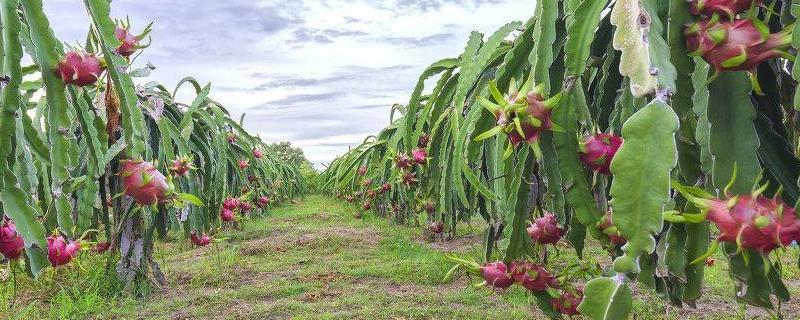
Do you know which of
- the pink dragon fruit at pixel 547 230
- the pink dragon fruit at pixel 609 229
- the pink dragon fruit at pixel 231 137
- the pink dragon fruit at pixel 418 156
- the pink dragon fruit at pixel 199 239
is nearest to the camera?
the pink dragon fruit at pixel 609 229

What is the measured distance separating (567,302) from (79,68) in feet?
3.98

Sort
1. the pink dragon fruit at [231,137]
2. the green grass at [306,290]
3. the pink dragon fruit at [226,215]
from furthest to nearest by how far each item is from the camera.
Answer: the pink dragon fruit at [231,137] → the pink dragon fruit at [226,215] → the green grass at [306,290]

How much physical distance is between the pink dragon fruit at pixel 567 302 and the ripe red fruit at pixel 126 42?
1365mm

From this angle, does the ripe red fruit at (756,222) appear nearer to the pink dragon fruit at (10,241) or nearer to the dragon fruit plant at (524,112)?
the dragon fruit plant at (524,112)

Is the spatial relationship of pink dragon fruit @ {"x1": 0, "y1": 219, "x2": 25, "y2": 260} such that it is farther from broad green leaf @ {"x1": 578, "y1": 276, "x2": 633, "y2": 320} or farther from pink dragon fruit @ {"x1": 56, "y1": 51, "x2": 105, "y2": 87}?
broad green leaf @ {"x1": 578, "y1": 276, "x2": 633, "y2": 320}

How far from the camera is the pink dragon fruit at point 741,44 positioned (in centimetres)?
72

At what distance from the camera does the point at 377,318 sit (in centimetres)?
354

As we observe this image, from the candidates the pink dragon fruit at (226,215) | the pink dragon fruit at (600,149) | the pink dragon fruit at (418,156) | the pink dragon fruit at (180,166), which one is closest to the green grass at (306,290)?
the pink dragon fruit at (226,215)

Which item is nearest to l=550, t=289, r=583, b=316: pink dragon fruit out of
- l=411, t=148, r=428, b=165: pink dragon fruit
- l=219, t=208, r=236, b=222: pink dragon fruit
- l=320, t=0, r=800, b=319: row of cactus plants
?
l=320, t=0, r=800, b=319: row of cactus plants

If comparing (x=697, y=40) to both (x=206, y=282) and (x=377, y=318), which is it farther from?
(x=206, y=282)

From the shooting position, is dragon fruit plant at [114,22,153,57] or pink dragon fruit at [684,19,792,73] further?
dragon fruit plant at [114,22,153,57]

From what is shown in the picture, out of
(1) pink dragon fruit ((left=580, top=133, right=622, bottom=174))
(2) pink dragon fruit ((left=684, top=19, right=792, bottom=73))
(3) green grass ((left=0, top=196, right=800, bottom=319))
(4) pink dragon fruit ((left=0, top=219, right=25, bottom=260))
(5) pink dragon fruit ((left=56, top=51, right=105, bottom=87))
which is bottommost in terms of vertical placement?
(3) green grass ((left=0, top=196, right=800, bottom=319))

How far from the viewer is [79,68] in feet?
4.50

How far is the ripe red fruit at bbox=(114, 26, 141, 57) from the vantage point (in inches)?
72.0
